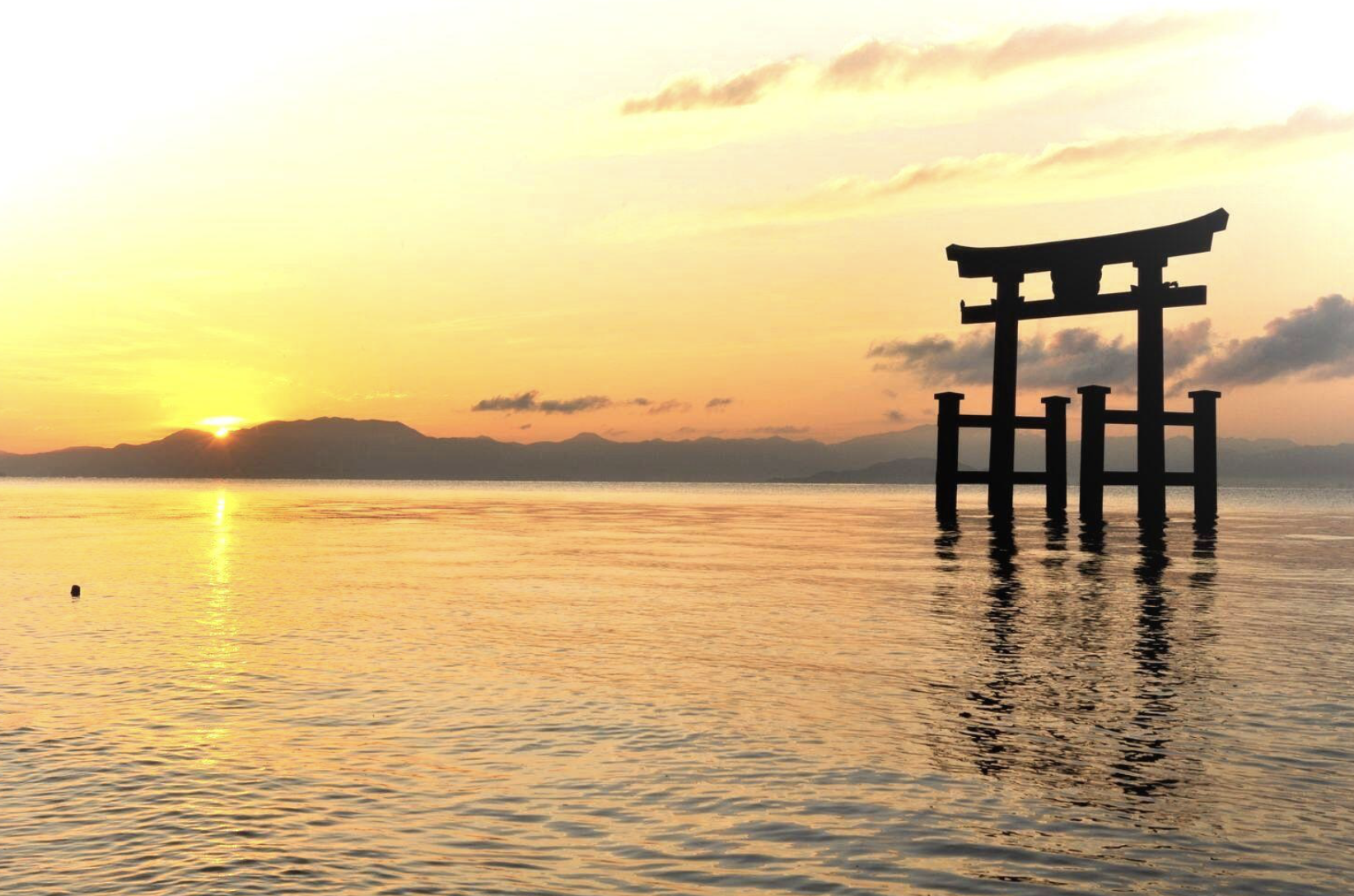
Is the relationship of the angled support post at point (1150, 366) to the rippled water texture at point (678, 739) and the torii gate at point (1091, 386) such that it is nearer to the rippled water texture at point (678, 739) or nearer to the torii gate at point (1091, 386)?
the torii gate at point (1091, 386)

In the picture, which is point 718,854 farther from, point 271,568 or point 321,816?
point 271,568

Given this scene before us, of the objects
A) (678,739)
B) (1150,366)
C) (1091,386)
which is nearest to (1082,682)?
(678,739)

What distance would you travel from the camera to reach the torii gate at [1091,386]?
3788 cm

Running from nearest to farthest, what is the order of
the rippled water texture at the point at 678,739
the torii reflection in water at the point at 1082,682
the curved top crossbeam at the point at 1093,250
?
the rippled water texture at the point at 678,739
the torii reflection in water at the point at 1082,682
the curved top crossbeam at the point at 1093,250

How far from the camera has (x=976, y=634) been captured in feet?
50.6

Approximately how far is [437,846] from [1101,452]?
38.9 metres

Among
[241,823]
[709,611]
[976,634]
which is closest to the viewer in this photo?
[241,823]

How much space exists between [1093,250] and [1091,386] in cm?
450

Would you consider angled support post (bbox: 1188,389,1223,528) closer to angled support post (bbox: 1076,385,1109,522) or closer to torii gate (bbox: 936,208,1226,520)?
torii gate (bbox: 936,208,1226,520)

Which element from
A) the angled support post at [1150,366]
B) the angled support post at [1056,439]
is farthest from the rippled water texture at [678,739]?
the angled support post at [1056,439]

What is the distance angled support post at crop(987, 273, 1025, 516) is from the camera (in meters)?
41.7

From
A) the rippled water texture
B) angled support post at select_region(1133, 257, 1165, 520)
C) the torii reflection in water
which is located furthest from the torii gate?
the rippled water texture

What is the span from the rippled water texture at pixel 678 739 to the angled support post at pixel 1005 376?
2028 centimetres

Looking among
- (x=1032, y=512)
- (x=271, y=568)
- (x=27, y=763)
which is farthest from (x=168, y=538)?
(x=1032, y=512)
